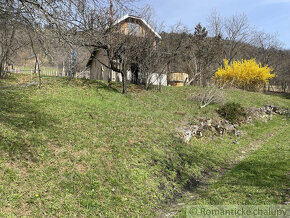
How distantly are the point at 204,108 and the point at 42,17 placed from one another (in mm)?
10849

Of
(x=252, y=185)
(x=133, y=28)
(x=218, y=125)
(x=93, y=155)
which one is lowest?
(x=252, y=185)

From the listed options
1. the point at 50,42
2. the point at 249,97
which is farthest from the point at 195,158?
the point at 249,97

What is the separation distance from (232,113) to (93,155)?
33.3 feet

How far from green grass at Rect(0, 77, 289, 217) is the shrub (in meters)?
1.91

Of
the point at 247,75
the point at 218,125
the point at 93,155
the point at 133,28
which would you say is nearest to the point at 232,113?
the point at 218,125

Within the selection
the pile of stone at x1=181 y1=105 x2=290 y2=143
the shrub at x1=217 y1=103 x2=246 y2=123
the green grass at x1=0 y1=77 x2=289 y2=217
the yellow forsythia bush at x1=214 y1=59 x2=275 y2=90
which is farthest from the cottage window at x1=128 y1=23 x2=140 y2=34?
the yellow forsythia bush at x1=214 y1=59 x2=275 y2=90

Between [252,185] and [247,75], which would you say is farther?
[247,75]

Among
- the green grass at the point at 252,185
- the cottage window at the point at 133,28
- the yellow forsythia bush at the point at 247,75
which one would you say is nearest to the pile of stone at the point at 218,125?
the green grass at the point at 252,185

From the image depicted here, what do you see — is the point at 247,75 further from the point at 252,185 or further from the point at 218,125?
the point at 252,185

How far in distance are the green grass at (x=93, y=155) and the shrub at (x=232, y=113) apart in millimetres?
1906

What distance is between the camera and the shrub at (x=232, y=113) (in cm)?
1317

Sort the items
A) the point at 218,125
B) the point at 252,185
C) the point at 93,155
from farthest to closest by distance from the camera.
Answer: the point at 218,125, the point at 93,155, the point at 252,185

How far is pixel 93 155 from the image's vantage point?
19.5ft

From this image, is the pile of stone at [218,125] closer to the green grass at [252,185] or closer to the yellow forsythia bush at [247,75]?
the green grass at [252,185]
